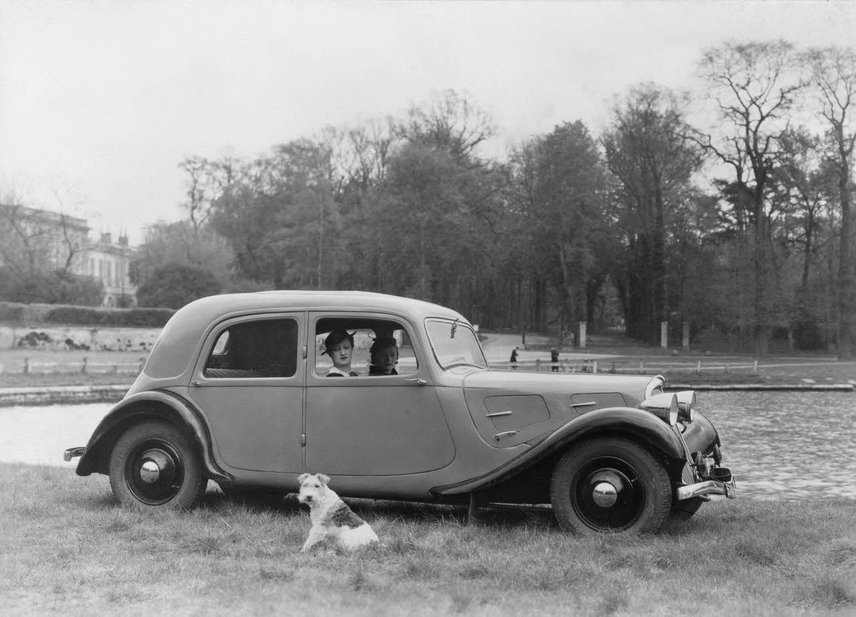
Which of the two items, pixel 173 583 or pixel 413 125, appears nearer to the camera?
pixel 173 583

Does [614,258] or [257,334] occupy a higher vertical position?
[614,258]

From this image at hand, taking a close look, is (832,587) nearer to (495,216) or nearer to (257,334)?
(257,334)

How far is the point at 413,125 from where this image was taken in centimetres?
5009

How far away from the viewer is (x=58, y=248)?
3156 cm

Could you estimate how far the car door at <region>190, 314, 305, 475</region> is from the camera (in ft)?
19.3

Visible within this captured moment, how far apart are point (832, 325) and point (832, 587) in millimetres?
48579

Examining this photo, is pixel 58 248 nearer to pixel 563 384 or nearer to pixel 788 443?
pixel 788 443

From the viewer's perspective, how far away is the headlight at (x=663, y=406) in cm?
541

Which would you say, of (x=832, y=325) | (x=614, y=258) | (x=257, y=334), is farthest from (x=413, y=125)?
(x=257, y=334)

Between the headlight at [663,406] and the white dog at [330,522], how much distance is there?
6.79 ft

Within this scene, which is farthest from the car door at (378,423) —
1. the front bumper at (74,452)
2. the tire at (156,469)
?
the front bumper at (74,452)

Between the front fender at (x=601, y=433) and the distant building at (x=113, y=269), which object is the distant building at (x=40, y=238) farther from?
the front fender at (x=601, y=433)

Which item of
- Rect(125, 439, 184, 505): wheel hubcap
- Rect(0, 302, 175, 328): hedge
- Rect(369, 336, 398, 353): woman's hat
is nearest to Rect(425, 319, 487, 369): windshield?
Rect(369, 336, 398, 353): woman's hat

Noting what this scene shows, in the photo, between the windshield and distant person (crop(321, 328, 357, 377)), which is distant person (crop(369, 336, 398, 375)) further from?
the windshield
